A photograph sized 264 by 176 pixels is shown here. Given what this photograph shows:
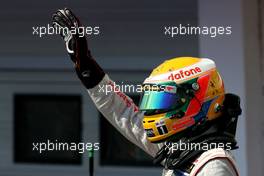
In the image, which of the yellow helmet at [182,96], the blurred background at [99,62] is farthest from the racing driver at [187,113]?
the blurred background at [99,62]

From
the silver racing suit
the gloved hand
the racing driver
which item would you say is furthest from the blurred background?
the racing driver

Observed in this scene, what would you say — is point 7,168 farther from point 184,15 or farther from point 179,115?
point 179,115

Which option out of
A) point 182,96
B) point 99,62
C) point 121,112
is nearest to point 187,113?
point 182,96

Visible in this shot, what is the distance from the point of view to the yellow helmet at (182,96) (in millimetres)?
2963

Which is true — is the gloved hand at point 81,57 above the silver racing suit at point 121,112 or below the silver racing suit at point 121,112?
above

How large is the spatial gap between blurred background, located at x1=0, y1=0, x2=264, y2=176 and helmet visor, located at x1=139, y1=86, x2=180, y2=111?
2.62 meters

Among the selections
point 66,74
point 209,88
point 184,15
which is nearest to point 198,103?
point 209,88

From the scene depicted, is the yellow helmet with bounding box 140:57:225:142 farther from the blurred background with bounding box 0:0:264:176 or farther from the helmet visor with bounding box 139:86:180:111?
the blurred background with bounding box 0:0:264:176

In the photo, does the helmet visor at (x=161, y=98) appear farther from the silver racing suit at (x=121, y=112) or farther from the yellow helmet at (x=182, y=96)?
the silver racing suit at (x=121, y=112)

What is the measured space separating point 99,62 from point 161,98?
3354 millimetres

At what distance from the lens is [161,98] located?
3004 mm

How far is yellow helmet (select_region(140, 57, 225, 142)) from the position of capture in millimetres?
2963

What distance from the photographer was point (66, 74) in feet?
21.4

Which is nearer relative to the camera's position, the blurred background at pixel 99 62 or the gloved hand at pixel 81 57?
the gloved hand at pixel 81 57
